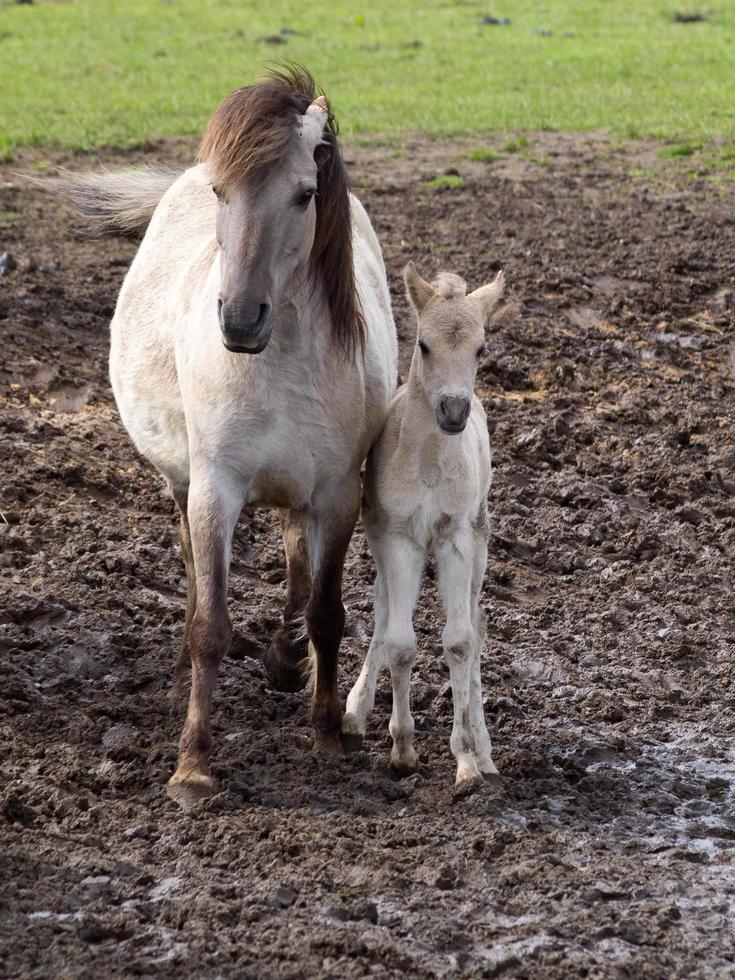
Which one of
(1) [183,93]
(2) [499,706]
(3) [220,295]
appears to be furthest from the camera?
(1) [183,93]

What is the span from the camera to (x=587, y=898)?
4.09m

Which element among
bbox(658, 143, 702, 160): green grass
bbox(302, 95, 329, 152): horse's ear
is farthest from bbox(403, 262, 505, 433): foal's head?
bbox(658, 143, 702, 160): green grass

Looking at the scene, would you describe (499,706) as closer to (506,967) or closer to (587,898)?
(587,898)

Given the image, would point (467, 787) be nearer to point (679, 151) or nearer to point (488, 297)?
point (488, 297)

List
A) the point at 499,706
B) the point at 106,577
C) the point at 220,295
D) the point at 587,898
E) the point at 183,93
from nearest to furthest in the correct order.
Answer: the point at 587,898, the point at 220,295, the point at 499,706, the point at 106,577, the point at 183,93

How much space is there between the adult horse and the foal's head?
390 mm

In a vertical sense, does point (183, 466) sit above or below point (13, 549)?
above

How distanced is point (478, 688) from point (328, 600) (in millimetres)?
684

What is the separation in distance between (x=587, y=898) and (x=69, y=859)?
1649mm

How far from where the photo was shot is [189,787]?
4660 mm

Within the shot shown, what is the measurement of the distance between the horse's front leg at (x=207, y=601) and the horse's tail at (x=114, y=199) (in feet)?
8.97

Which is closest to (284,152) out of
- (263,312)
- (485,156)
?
(263,312)

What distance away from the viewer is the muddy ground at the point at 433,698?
3908 mm

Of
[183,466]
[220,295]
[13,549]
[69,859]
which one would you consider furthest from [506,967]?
[13,549]
